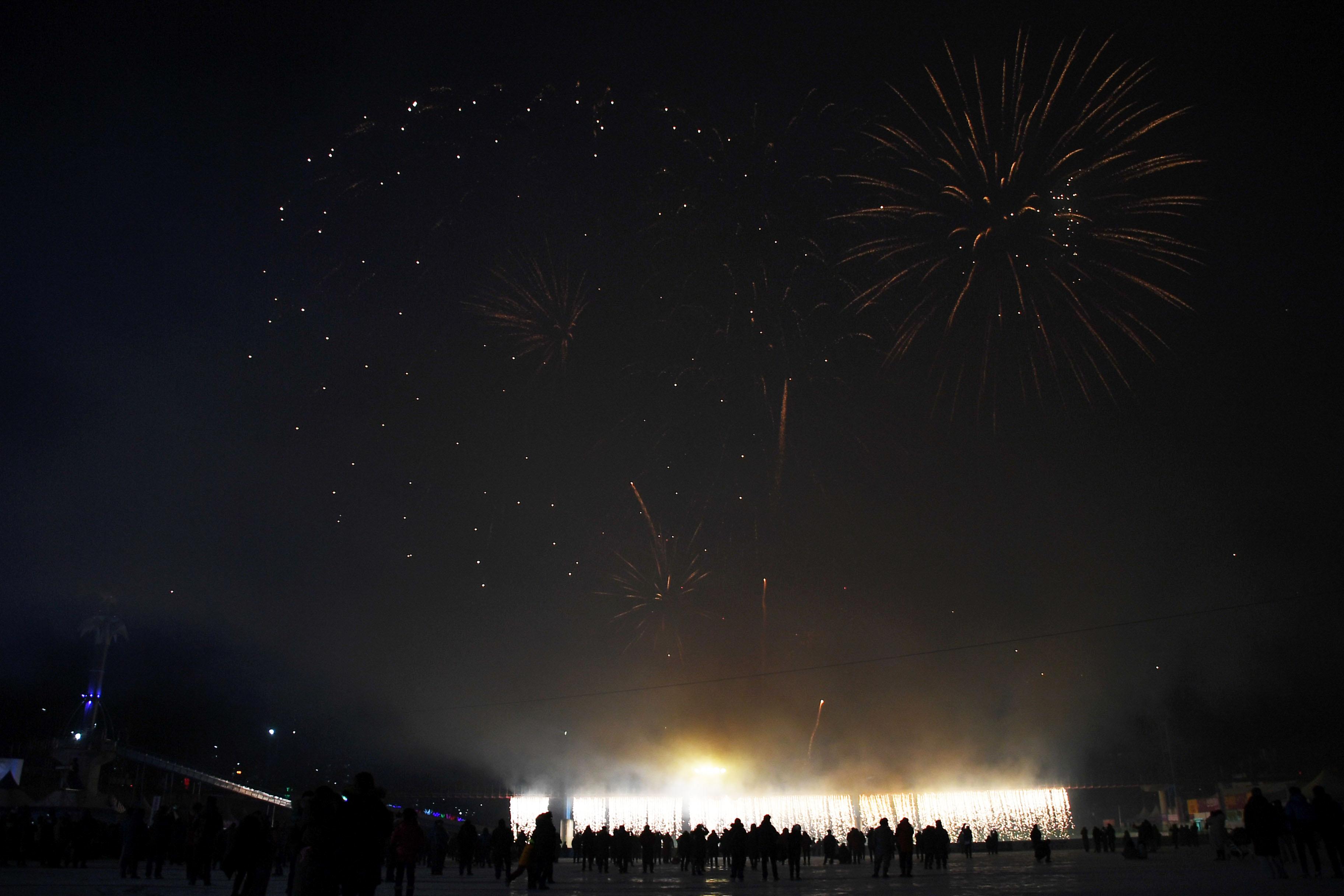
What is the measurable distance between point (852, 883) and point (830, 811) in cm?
6543

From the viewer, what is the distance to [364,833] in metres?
8.30

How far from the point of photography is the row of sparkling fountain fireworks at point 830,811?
76.9 metres

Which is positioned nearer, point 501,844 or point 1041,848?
point 501,844

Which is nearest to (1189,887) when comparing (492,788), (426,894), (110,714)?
(426,894)

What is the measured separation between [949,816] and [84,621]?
7737 centimetres

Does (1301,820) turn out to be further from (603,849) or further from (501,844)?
(603,849)

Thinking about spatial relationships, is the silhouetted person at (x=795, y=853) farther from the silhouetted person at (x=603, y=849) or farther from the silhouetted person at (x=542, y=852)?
the silhouetted person at (x=603, y=849)

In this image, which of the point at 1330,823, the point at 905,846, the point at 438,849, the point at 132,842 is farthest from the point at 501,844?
the point at 1330,823

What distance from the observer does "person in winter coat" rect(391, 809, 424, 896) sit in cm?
1223

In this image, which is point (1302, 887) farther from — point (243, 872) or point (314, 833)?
point (243, 872)

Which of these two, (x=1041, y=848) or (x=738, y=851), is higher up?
(x=738, y=851)

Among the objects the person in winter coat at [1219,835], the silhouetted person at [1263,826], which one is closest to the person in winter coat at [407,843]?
the silhouetted person at [1263,826]

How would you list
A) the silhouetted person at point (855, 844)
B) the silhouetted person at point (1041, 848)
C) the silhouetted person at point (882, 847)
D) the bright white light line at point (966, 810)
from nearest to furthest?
1. the silhouetted person at point (882, 847)
2. the silhouetted person at point (1041, 848)
3. the silhouetted person at point (855, 844)
4. the bright white light line at point (966, 810)

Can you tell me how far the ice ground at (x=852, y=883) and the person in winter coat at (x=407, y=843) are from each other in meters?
3.08
